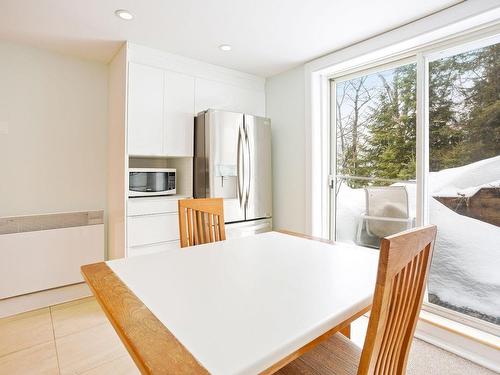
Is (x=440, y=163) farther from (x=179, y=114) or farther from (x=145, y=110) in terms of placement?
(x=145, y=110)

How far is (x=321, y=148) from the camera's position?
9.68 ft

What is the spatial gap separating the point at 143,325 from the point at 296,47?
255cm

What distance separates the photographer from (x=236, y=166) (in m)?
2.80

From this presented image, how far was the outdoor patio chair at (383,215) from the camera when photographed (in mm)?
2434

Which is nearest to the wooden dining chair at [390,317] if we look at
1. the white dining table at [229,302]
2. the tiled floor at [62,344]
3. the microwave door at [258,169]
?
the white dining table at [229,302]

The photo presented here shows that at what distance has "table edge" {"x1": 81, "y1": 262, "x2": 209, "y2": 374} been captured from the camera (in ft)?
1.90

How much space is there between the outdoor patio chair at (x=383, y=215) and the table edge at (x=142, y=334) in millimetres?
2313

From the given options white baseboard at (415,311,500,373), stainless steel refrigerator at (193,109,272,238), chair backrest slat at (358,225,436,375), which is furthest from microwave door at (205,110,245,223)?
chair backrest slat at (358,225,436,375)

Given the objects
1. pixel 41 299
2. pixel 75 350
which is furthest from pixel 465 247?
pixel 41 299

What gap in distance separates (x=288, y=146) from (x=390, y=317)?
255 centimetres

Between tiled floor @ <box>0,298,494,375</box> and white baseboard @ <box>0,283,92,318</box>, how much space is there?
76mm

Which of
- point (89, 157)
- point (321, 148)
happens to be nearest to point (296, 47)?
point (321, 148)

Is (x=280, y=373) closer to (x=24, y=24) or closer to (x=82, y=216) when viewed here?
(x=82, y=216)

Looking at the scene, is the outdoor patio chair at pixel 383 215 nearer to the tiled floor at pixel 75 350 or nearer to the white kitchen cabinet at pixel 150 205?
the tiled floor at pixel 75 350
